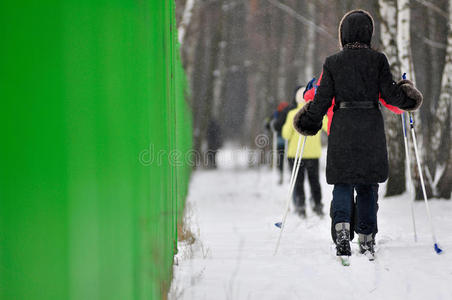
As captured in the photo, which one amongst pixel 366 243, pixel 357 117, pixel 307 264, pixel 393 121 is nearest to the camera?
pixel 307 264

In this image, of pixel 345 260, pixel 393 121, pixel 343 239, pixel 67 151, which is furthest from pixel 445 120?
pixel 67 151

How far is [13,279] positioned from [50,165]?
0.88ft

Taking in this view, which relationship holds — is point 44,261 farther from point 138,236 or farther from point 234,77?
point 234,77

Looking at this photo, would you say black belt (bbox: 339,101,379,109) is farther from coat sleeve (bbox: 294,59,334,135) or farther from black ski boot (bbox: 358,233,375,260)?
black ski boot (bbox: 358,233,375,260)

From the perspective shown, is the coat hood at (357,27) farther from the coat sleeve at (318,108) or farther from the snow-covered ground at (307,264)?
the snow-covered ground at (307,264)

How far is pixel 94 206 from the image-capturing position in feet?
4.70

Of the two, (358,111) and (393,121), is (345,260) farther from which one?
(393,121)

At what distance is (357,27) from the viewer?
3.99 m

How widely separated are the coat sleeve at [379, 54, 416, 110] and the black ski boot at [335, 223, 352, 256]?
1001 mm

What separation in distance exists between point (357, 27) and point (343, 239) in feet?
5.23

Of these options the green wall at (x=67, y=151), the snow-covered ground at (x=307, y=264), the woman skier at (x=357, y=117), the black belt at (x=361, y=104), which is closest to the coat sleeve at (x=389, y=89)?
the woman skier at (x=357, y=117)

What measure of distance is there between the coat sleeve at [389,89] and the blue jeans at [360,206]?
66 centimetres

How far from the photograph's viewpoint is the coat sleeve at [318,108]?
4008 millimetres

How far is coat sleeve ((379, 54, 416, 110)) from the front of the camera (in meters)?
3.97
